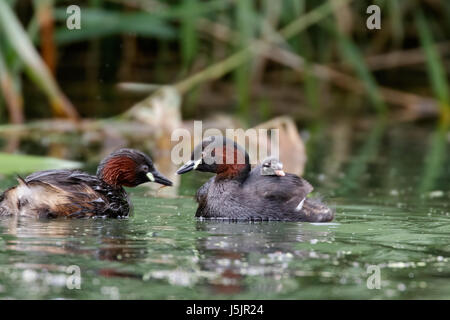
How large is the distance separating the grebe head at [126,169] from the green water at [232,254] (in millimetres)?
259

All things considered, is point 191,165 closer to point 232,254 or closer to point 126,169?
point 126,169

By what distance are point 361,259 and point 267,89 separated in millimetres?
12474

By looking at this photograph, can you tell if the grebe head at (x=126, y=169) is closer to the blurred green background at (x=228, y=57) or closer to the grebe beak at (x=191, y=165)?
the grebe beak at (x=191, y=165)

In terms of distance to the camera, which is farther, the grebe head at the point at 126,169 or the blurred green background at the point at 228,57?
the blurred green background at the point at 228,57

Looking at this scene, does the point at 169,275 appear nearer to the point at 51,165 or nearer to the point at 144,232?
the point at 144,232

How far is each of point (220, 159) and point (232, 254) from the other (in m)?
1.92

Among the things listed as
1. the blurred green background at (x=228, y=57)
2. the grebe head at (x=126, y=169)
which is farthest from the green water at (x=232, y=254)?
the blurred green background at (x=228, y=57)

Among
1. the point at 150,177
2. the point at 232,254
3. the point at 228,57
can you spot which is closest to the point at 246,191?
the point at 150,177

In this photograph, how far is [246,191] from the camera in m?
7.93

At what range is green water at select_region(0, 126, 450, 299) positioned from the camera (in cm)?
539

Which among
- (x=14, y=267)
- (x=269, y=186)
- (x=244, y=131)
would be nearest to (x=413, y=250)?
(x=269, y=186)

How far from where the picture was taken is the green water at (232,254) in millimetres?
5387

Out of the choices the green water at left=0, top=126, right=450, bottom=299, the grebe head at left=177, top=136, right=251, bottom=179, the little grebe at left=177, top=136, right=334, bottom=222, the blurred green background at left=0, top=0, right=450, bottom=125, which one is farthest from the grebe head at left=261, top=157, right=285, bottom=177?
the blurred green background at left=0, top=0, right=450, bottom=125

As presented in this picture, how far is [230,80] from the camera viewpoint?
19625 mm
